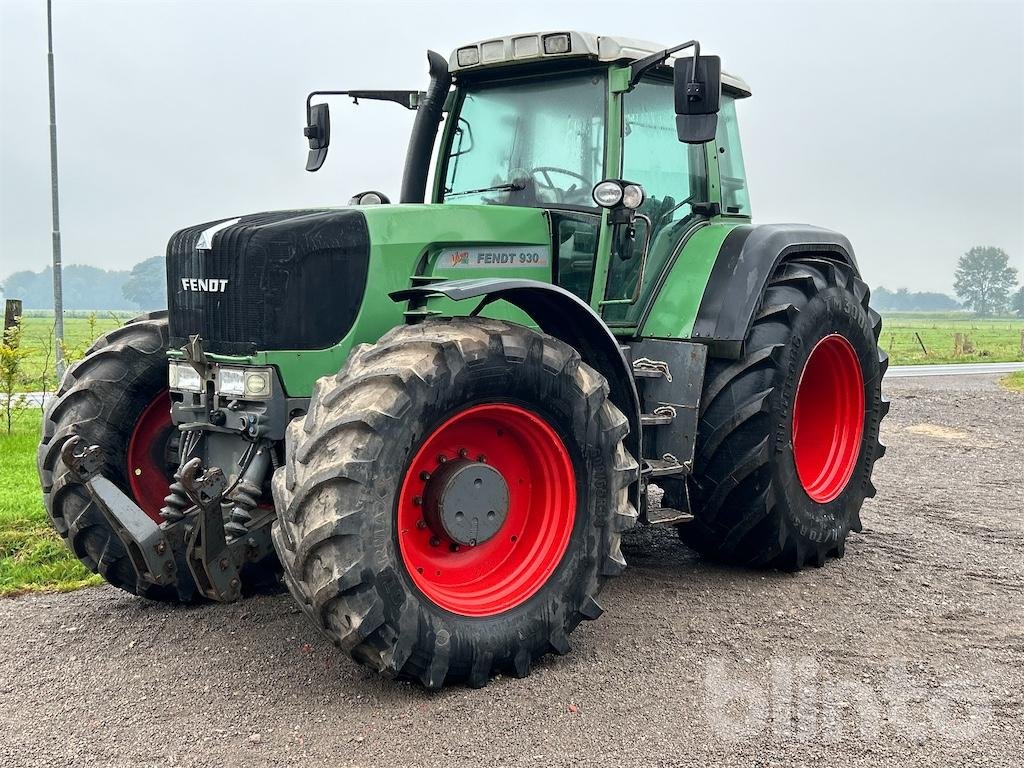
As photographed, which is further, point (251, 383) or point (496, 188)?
point (496, 188)

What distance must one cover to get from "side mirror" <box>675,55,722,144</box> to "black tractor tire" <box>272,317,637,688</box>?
3.98 feet

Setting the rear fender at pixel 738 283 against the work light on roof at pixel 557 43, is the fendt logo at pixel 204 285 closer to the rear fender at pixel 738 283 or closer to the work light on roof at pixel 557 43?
the work light on roof at pixel 557 43

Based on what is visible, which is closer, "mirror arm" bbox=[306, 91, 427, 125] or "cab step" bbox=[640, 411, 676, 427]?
"cab step" bbox=[640, 411, 676, 427]

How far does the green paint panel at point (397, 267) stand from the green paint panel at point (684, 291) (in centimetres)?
100

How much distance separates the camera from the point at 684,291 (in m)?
5.82

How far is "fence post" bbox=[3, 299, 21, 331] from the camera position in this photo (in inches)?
412

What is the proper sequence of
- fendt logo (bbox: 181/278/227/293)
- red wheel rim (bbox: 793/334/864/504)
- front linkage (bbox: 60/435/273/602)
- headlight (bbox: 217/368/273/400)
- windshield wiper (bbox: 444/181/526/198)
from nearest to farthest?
front linkage (bbox: 60/435/273/602) < headlight (bbox: 217/368/273/400) < fendt logo (bbox: 181/278/227/293) < windshield wiper (bbox: 444/181/526/198) < red wheel rim (bbox: 793/334/864/504)

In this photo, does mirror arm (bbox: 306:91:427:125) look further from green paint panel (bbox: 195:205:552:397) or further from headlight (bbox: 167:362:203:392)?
headlight (bbox: 167:362:203:392)

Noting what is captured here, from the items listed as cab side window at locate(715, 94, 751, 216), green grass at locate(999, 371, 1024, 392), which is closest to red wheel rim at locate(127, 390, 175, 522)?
cab side window at locate(715, 94, 751, 216)

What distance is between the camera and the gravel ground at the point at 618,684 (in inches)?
145

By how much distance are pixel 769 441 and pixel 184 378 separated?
3039 millimetres

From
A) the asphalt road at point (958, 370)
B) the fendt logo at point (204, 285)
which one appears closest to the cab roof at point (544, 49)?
the fendt logo at point (204, 285)

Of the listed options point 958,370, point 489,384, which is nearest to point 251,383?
point 489,384

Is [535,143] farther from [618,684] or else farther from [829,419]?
[618,684]
